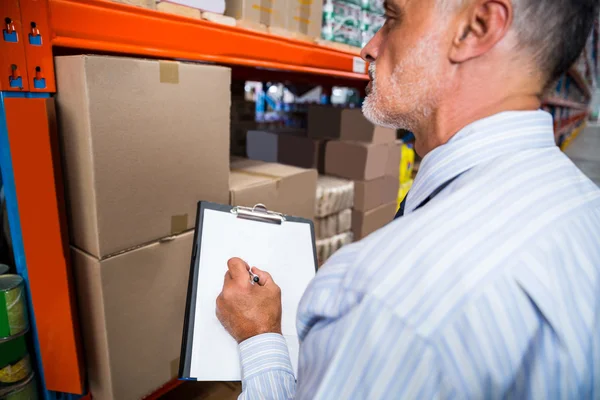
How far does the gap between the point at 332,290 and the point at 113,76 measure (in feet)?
Answer: 2.44

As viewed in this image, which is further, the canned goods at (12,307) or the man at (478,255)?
the canned goods at (12,307)

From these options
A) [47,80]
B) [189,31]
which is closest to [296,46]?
[189,31]

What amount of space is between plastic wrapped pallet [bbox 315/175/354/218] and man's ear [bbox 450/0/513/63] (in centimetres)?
135

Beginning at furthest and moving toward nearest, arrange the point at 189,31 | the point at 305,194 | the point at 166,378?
the point at 305,194 < the point at 166,378 < the point at 189,31

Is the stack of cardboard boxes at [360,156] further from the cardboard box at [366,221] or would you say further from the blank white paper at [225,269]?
the blank white paper at [225,269]

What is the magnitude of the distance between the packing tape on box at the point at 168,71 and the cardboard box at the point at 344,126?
52.2 inches

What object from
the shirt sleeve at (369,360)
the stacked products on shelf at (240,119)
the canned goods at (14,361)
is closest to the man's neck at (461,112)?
the shirt sleeve at (369,360)

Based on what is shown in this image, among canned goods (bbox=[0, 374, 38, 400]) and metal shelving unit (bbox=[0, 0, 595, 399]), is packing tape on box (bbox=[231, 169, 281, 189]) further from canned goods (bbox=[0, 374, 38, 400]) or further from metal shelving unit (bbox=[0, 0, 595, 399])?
canned goods (bbox=[0, 374, 38, 400])

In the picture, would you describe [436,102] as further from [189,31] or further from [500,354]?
[189,31]

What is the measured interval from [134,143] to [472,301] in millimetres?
861

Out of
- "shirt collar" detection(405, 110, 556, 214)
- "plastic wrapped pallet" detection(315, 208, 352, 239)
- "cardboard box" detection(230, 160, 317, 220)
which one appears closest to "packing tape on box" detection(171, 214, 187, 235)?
"cardboard box" detection(230, 160, 317, 220)

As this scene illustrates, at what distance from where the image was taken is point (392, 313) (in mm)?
430

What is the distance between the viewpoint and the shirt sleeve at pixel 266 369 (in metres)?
0.68

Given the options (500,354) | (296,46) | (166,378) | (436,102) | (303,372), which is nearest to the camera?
(500,354)
